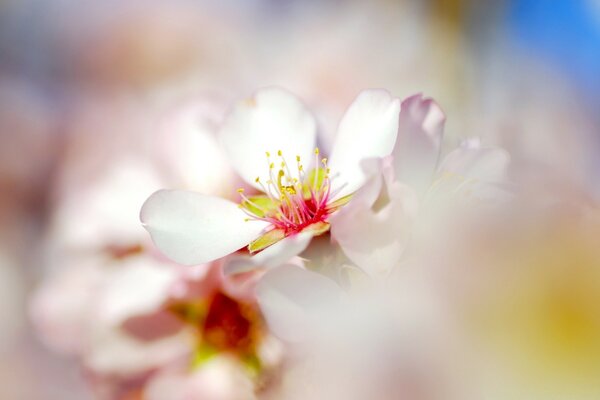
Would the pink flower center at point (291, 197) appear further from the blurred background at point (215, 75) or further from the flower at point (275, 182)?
the blurred background at point (215, 75)

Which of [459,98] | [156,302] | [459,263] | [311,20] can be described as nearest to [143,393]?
[156,302]

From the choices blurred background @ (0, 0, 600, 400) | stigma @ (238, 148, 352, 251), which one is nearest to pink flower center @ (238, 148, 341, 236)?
stigma @ (238, 148, 352, 251)

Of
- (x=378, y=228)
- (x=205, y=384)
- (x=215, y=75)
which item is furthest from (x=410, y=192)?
(x=215, y=75)

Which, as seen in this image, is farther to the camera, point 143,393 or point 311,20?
point 311,20

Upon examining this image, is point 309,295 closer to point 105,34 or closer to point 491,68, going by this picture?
point 491,68

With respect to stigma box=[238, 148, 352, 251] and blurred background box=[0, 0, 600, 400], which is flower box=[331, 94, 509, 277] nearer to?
stigma box=[238, 148, 352, 251]

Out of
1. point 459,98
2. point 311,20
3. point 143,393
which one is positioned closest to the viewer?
point 143,393

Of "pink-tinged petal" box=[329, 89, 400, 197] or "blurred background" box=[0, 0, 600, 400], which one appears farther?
"blurred background" box=[0, 0, 600, 400]

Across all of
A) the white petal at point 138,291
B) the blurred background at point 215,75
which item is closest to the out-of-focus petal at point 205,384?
the white petal at point 138,291
